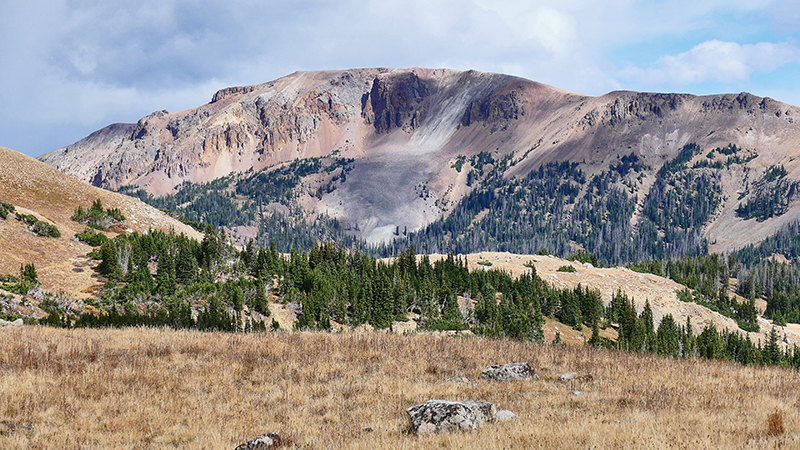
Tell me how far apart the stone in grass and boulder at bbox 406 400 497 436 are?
2767 mm

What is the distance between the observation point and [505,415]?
10.6 m

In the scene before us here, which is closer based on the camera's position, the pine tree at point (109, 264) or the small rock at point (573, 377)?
the small rock at point (573, 377)

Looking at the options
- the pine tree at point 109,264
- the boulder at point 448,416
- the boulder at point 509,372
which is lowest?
the boulder at point 509,372

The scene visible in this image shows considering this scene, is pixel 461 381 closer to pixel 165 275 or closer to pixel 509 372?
pixel 509 372

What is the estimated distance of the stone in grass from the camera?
9.01m

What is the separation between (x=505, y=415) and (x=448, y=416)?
55.0 inches

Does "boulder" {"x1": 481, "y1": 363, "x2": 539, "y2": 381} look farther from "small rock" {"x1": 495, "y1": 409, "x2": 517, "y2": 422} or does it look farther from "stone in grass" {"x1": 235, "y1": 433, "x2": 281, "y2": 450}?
"stone in grass" {"x1": 235, "y1": 433, "x2": 281, "y2": 450}

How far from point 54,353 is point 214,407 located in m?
6.92

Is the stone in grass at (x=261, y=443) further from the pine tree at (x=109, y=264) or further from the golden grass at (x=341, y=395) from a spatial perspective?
the pine tree at (x=109, y=264)

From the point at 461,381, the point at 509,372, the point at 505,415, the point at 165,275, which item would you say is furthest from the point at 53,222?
the point at 505,415

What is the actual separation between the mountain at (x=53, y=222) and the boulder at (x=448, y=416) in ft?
102

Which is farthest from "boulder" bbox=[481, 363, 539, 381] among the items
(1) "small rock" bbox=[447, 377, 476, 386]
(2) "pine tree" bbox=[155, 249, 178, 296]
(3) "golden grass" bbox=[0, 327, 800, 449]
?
(2) "pine tree" bbox=[155, 249, 178, 296]

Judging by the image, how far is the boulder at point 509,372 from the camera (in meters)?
14.1

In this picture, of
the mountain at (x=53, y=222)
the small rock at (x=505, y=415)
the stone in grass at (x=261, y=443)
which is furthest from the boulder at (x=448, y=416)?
the mountain at (x=53, y=222)
